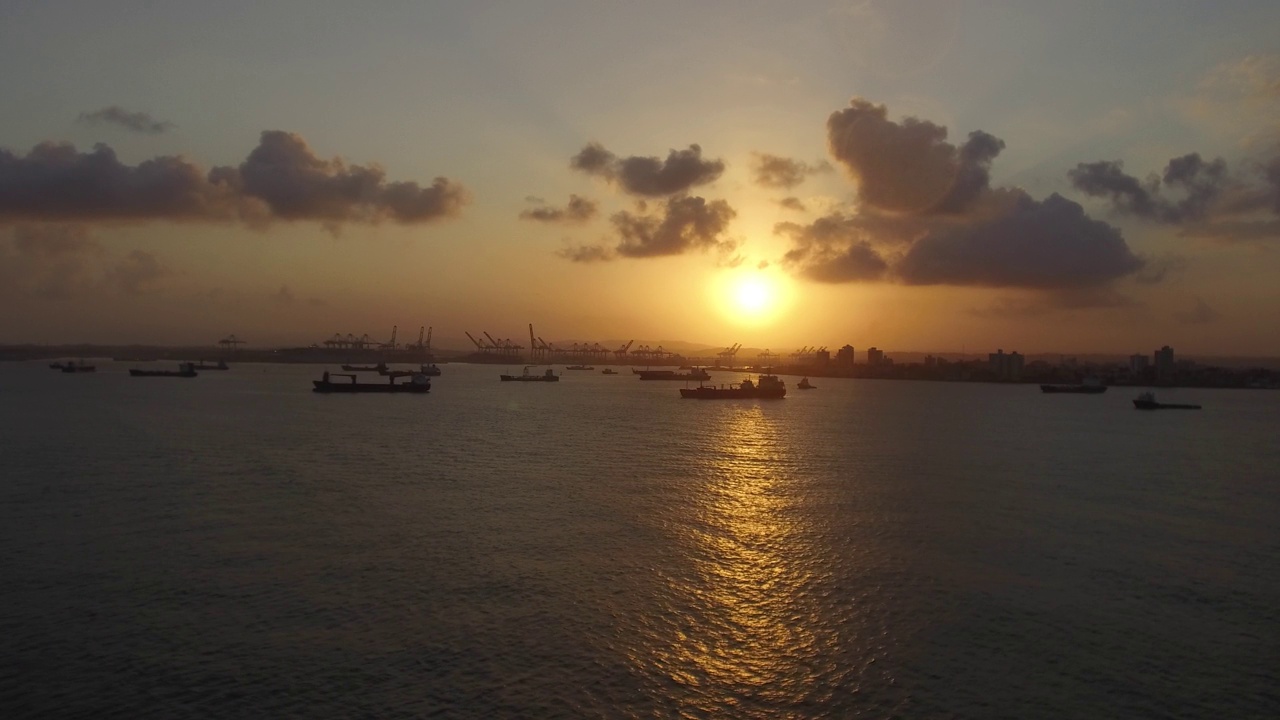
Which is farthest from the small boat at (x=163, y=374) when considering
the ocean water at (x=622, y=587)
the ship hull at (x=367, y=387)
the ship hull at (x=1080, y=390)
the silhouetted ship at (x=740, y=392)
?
the ship hull at (x=1080, y=390)

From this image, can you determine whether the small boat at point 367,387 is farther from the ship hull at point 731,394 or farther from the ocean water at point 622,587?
the ocean water at point 622,587

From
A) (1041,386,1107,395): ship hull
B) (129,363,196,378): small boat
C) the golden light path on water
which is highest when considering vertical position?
(1041,386,1107,395): ship hull

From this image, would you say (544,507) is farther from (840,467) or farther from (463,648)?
(840,467)

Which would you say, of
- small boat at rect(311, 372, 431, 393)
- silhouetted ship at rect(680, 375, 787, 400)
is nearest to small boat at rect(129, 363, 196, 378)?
small boat at rect(311, 372, 431, 393)

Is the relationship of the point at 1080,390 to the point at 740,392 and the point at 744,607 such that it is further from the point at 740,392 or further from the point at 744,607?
the point at 744,607

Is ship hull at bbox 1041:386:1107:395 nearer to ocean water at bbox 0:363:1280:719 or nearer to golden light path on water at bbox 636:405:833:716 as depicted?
→ ocean water at bbox 0:363:1280:719
